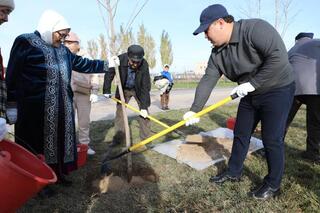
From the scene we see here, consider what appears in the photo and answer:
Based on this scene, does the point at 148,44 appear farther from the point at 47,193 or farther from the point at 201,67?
the point at 47,193

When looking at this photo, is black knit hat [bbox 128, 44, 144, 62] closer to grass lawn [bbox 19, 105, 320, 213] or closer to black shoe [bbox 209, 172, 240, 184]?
grass lawn [bbox 19, 105, 320, 213]

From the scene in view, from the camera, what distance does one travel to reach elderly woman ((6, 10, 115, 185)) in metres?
3.17

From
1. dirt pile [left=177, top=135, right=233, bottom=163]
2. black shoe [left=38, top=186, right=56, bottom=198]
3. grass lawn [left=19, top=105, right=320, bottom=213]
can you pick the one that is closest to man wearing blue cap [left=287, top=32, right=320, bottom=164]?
grass lawn [left=19, top=105, right=320, bottom=213]

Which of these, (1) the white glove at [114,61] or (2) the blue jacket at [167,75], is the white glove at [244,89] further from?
(2) the blue jacket at [167,75]

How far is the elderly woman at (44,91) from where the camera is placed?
3.17 metres

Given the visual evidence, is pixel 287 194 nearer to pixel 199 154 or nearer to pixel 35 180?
pixel 199 154

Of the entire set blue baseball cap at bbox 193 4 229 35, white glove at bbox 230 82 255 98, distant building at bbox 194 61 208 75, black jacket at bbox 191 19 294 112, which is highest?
blue baseball cap at bbox 193 4 229 35

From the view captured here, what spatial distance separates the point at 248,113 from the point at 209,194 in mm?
907

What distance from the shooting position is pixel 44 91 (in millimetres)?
3344

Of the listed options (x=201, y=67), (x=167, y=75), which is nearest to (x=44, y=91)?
(x=167, y=75)

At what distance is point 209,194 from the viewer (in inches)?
130

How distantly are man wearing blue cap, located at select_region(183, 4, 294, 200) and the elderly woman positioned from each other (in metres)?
1.43

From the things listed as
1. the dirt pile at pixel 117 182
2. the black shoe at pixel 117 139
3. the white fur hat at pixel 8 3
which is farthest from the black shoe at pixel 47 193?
the black shoe at pixel 117 139

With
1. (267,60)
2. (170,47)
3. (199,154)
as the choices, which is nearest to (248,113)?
(267,60)
